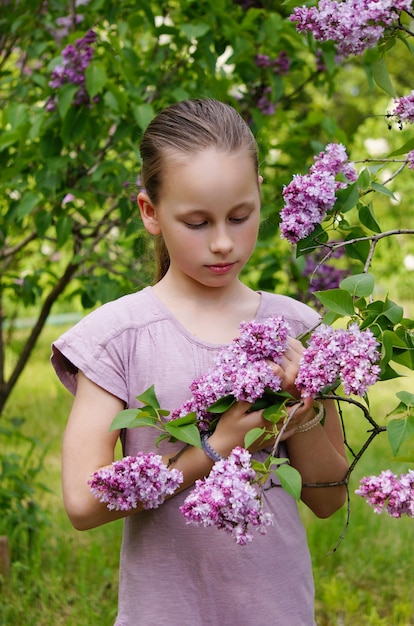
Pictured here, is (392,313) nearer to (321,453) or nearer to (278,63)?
(321,453)

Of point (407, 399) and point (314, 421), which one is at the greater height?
point (407, 399)

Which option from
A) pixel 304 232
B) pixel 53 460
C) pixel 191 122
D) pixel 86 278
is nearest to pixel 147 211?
pixel 191 122

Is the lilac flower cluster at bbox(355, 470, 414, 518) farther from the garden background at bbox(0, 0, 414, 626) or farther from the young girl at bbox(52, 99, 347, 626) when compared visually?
the garden background at bbox(0, 0, 414, 626)

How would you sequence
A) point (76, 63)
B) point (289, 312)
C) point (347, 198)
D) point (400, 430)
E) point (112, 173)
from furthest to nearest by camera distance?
point (112, 173), point (76, 63), point (289, 312), point (347, 198), point (400, 430)

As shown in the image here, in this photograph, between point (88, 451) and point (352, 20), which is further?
point (88, 451)

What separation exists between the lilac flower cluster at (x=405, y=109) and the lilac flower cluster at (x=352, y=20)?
0.10m

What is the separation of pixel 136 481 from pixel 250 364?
219 millimetres

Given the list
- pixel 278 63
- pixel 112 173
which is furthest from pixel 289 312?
pixel 278 63

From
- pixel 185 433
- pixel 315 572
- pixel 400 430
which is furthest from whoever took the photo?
pixel 315 572

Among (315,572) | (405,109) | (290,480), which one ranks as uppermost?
(405,109)

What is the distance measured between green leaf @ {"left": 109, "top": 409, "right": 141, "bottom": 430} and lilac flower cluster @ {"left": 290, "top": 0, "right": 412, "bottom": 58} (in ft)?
2.02

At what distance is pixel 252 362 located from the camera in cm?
A: 125

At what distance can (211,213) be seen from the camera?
145 centimetres

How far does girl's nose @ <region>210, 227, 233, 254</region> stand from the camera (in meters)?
1.44
